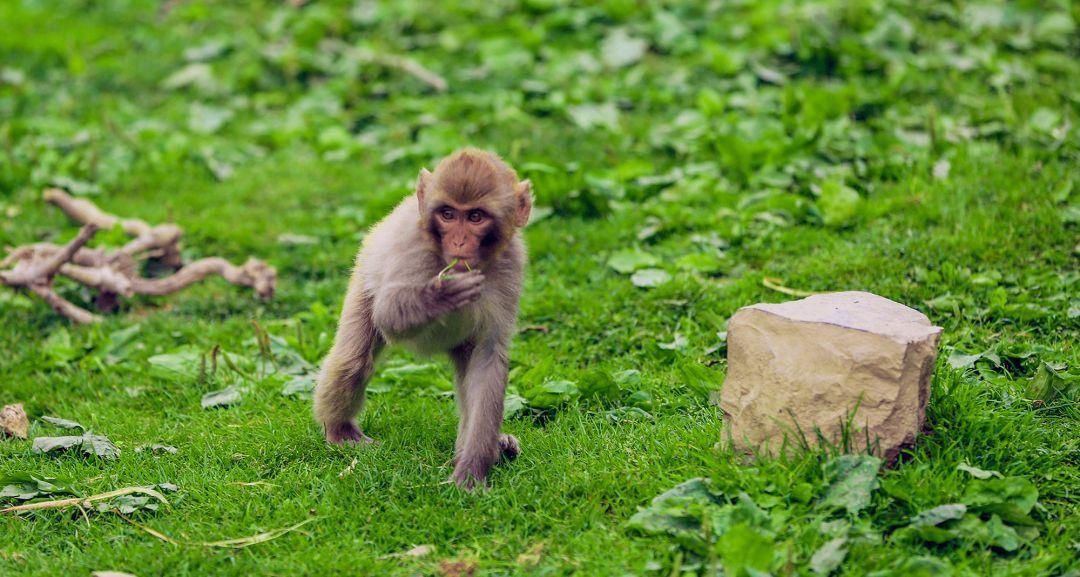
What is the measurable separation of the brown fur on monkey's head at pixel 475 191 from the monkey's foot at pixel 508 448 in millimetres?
861

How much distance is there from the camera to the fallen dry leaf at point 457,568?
4.43 metres

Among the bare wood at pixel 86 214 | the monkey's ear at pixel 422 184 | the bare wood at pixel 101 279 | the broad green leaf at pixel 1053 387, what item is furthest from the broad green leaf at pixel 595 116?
the broad green leaf at pixel 1053 387

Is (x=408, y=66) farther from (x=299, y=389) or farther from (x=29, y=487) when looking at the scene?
(x=29, y=487)

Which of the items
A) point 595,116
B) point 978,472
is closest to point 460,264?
point 978,472

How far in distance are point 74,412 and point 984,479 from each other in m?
4.45

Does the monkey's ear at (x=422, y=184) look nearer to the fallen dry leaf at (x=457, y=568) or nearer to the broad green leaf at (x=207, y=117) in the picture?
the fallen dry leaf at (x=457, y=568)

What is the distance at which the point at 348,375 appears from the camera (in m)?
5.45

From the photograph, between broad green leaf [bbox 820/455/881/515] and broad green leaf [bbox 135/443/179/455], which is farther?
broad green leaf [bbox 135/443/179/455]

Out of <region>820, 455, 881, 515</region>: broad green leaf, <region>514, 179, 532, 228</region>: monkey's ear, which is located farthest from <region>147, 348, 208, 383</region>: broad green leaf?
<region>820, 455, 881, 515</region>: broad green leaf

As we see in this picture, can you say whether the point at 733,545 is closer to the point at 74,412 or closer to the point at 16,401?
the point at 74,412

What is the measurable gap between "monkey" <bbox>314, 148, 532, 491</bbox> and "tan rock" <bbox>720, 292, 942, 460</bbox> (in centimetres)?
104

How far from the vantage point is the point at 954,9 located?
1050 cm

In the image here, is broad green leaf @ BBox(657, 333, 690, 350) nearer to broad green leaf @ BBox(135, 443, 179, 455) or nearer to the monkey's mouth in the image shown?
the monkey's mouth

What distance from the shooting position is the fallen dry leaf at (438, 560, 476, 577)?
4426 mm
